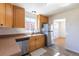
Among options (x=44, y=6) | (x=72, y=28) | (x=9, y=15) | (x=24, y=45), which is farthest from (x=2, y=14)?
(x=72, y=28)

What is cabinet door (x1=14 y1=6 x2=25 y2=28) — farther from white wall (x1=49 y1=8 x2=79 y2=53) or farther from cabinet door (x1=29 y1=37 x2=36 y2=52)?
white wall (x1=49 y1=8 x2=79 y2=53)

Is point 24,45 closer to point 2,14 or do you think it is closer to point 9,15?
point 9,15

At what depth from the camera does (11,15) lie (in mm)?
2875

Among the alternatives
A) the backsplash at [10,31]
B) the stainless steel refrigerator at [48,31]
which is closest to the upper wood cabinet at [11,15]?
the backsplash at [10,31]

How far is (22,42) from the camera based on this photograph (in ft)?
9.78

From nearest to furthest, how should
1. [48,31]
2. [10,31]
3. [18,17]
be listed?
[10,31], [18,17], [48,31]

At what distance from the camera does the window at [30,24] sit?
151 inches

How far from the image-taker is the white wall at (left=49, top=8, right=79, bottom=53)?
376cm

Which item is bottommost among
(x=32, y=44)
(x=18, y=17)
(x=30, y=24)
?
(x=32, y=44)

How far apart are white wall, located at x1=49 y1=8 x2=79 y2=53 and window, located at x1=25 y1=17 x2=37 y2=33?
1373 mm

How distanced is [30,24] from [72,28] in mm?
1869

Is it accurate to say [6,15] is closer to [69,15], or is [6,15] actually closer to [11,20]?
[11,20]

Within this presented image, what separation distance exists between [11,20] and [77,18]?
2618mm

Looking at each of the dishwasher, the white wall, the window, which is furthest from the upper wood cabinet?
the white wall
